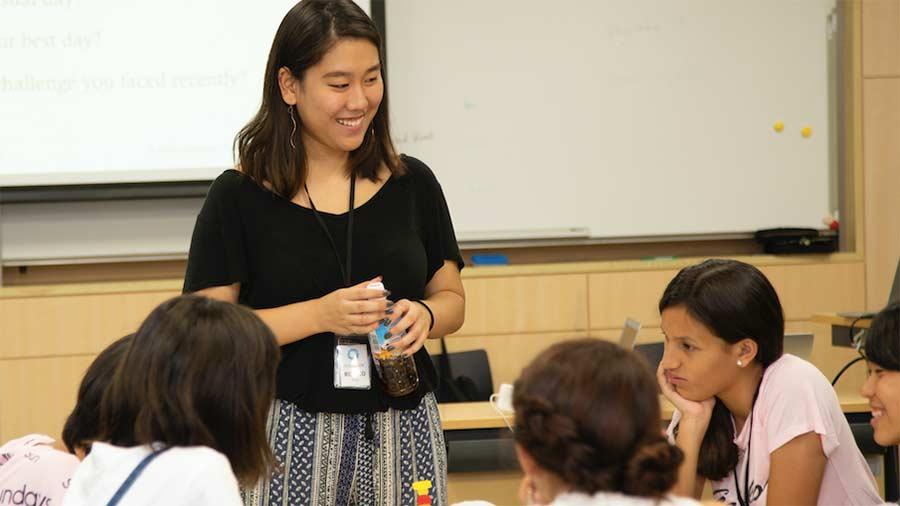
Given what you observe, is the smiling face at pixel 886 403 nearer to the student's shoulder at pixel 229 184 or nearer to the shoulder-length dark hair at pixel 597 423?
the shoulder-length dark hair at pixel 597 423

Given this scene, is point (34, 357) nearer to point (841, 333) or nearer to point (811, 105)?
point (841, 333)

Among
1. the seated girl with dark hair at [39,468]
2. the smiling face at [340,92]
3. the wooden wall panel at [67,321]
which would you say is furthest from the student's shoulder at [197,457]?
the wooden wall panel at [67,321]

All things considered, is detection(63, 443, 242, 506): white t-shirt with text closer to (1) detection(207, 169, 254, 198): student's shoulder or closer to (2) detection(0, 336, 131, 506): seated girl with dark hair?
(2) detection(0, 336, 131, 506): seated girl with dark hair

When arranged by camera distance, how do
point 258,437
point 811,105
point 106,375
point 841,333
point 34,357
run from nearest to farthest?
point 258,437, point 106,375, point 841,333, point 34,357, point 811,105

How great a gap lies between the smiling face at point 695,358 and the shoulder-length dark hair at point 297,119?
652 millimetres

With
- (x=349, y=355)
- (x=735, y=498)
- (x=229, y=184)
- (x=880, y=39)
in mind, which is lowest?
(x=735, y=498)

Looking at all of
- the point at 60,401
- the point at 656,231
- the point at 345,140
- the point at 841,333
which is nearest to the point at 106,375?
the point at 345,140

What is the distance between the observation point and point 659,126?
497 cm

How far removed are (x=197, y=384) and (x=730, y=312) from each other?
109cm

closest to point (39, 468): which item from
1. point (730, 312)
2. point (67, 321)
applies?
point (730, 312)

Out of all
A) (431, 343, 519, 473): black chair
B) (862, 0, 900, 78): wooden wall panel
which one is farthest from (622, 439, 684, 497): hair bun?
(862, 0, 900, 78): wooden wall panel

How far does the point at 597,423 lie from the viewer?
4.09ft

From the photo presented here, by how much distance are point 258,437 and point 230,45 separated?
3.18 m

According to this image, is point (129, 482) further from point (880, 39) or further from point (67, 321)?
point (880, 39)
